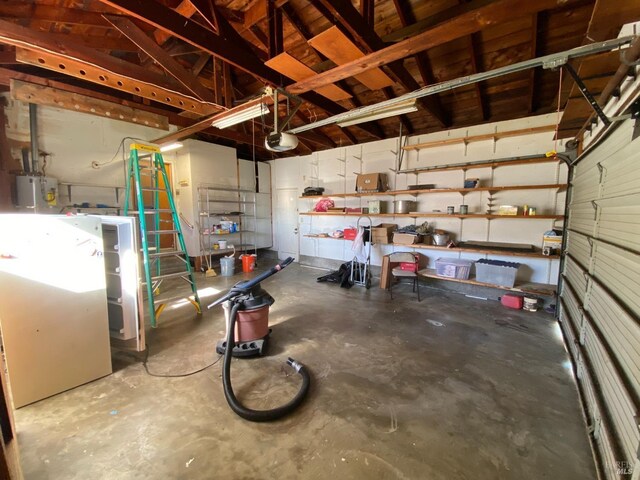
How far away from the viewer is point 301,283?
5.22m

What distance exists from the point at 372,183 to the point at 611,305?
396cm

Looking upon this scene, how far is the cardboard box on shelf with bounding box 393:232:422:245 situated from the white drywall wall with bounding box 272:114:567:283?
47cm

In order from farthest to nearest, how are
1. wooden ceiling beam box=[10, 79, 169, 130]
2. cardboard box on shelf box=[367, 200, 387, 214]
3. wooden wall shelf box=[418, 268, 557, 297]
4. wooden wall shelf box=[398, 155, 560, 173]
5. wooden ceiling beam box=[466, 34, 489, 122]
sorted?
cardboard box on shelf box=[367, 200, 387, 214] → wooden wall shelf box=[398, 155, 560, 173] → wooden wall shelf box=[418, 268, 557, 297] → wooden ceiling beam box=[10, 79, 169, 130] → wooden ceiling beam box=[466, 34, 489, 122]

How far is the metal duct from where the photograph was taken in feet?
13.0

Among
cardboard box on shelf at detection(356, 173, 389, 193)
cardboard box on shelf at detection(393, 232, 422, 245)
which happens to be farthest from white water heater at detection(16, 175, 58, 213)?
cardboard box on shelf at detection(393, 232, 422, 245)

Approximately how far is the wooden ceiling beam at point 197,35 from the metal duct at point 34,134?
346cm

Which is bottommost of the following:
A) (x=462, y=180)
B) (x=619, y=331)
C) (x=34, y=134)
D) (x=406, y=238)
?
(x=619, y=331)

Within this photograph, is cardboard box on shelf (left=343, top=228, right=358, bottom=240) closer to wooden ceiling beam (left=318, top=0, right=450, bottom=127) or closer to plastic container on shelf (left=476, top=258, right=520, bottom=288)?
plastic container on shelf (left=476, top=258, right=520, bottom=288)

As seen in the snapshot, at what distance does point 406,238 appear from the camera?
4.79 meters

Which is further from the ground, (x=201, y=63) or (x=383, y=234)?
(x=201, y=63)

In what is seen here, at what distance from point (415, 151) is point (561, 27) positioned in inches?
96.9

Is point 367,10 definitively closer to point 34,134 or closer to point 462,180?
point 462,180

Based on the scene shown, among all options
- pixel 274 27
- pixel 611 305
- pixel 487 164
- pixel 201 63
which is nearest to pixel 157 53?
pixel 274 27

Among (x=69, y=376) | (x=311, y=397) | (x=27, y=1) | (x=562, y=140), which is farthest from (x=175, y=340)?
(x=562, y=140)
